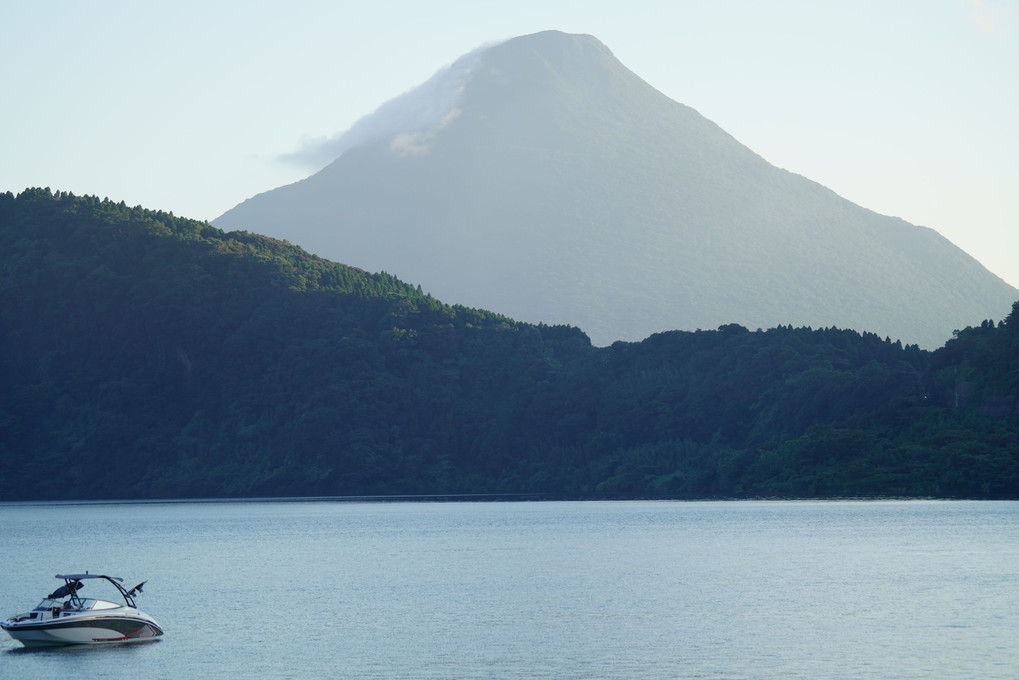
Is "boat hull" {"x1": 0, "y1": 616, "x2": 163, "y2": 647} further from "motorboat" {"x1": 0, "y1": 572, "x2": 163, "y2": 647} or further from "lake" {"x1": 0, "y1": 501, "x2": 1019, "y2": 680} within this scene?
"lake" {"x1": 0, "y1": 501, "x2": 1019, "y2": 680}

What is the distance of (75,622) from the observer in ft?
196

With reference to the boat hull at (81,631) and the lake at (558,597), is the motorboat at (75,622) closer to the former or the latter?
the boat hull at (81,631)

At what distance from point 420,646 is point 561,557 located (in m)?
43.1

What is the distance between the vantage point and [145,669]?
5394 centimetres

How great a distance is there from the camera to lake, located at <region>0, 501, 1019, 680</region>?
52719mm

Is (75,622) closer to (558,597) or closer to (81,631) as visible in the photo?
(81,631)

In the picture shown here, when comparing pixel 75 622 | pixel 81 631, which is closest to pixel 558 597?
pixel 81 631

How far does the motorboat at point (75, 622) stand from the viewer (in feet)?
195

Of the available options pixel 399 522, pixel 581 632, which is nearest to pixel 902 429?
pixel 399 522

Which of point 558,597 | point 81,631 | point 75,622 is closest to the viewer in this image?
point 75,622

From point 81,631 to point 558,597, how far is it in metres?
27.5

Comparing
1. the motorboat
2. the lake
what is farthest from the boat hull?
the lake

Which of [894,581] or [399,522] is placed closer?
[894,581]

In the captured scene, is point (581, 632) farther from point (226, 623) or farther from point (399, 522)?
point (399, 522)
